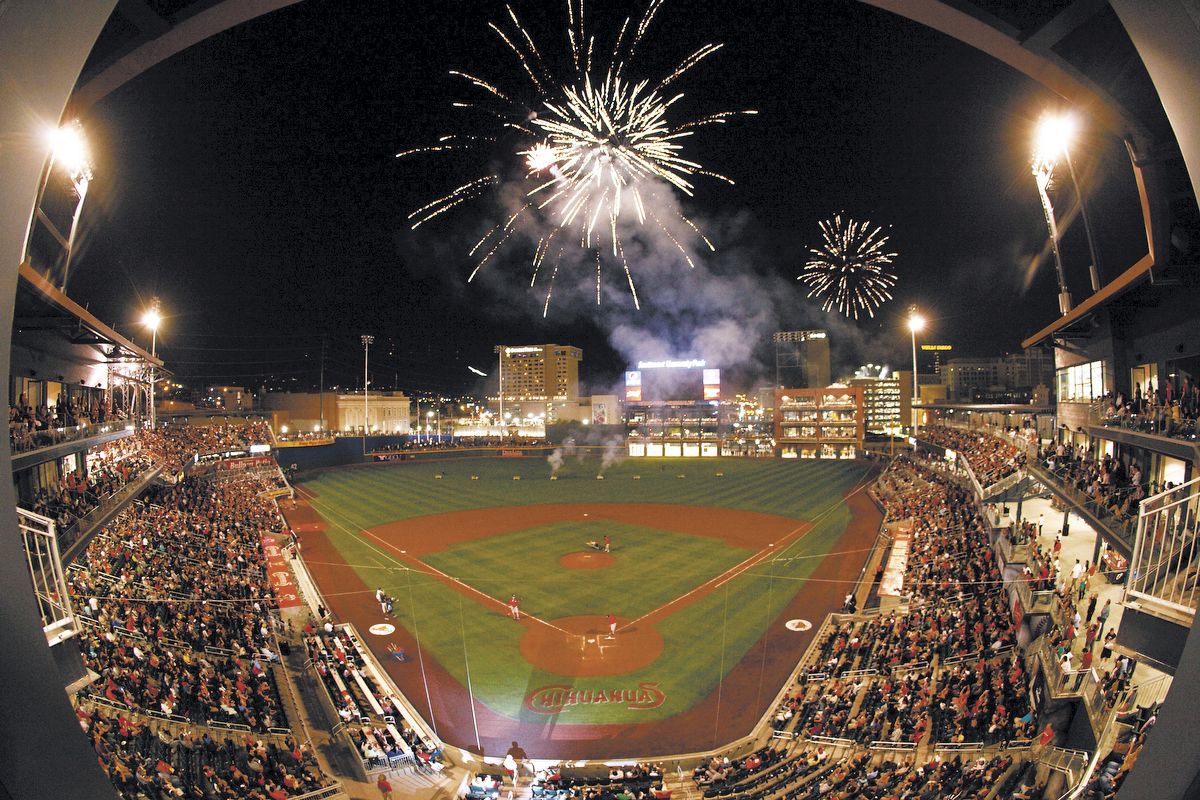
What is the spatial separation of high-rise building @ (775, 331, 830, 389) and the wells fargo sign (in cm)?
8458

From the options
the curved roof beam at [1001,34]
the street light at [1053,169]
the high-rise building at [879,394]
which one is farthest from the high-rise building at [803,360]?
the curved roof beam at [1001,34]

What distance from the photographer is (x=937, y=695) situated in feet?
42.1

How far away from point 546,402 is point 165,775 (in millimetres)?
103468

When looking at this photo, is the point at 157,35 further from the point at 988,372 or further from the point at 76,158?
the point at 988,372

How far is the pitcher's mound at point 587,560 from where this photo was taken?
26516 millimetres

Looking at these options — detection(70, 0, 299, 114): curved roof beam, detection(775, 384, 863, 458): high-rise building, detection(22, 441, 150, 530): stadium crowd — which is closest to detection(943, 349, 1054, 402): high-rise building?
detection(775, 384, 863, 458): high-rise building

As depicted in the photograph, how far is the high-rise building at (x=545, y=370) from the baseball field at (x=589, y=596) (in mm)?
91050

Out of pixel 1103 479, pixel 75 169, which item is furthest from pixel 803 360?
pixel 75 169

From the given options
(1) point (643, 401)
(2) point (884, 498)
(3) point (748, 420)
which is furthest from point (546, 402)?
(2) point (884, 498)

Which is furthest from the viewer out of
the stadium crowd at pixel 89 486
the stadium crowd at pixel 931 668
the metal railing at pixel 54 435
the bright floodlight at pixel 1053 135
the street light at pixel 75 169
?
the bright floodlight at pixel 1053 135

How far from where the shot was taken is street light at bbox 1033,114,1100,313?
52.7ft

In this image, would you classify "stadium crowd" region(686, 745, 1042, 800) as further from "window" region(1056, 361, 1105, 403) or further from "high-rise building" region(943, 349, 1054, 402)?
"high-rise building" region(943, 349, 1054, 402)

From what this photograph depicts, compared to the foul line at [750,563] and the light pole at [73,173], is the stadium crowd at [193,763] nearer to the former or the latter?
the foul line at [750,563]

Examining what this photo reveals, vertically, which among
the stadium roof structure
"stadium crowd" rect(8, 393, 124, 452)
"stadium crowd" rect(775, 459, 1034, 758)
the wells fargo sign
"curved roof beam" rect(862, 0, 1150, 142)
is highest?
the stadium roof structure
